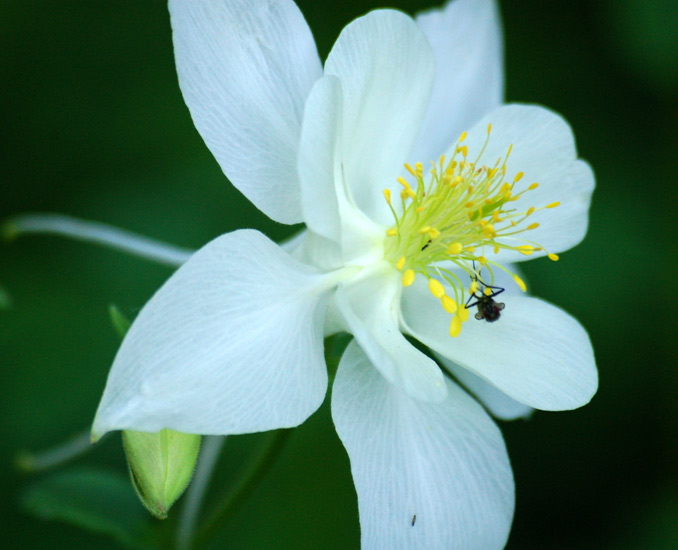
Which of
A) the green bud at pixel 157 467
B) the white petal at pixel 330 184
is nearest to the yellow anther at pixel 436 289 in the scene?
the white petal at pixel 330 184

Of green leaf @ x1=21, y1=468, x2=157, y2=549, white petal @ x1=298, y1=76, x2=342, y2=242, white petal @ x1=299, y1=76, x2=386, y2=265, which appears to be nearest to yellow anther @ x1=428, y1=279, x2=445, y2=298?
white petal @ x1=299, y1=76, x2=386, y2=265

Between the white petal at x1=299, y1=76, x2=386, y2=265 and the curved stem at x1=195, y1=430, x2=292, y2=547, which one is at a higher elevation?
the white petal at x1=299, y1=76, x2=386, y2=265

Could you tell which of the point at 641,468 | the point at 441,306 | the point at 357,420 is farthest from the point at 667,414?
the point at 357,420

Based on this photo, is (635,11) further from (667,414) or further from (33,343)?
(33,343)

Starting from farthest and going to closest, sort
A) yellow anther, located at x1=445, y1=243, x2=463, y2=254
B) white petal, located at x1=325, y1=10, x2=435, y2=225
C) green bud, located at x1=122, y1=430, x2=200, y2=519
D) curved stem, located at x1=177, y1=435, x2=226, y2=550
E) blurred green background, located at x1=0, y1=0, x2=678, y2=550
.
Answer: blurred green background, located at x1=0, y1=0, x2=678, y2=550, curved stem, located at x1=177, y1=435, x2=226, y2=550, yellow anther, located at x1=445, y1=243, x2=463, y2=254, white petal, located at x1=325, y1=10, x2=435, y2=225, green bud, located at x1=122, y1=430, x2=200, y2=519

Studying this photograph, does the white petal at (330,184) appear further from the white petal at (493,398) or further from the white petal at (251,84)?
the white petal at (493,398)

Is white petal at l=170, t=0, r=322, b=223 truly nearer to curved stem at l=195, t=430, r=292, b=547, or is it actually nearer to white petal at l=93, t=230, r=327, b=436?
white petal at l=93, t=230, r=327, b=436

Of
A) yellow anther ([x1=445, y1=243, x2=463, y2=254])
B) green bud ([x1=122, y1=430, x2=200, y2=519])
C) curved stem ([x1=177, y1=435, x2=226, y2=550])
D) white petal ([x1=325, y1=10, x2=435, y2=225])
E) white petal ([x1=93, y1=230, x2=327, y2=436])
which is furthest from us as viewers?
curved stem ([x1=177, y1=435, x2=226, y2=550])
